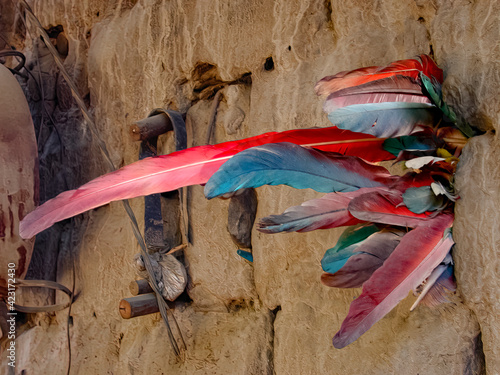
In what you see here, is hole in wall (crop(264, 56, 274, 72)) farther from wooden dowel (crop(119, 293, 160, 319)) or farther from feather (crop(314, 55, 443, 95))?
wooden dowel (crop(119, 293, 160, 319))

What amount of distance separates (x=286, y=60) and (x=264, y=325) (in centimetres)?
67

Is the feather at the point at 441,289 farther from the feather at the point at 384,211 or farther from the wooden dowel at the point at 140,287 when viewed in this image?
the wooden dowel at the point at 140,287

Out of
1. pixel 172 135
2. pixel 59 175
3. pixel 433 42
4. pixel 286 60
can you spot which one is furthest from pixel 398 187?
pixel 59 175

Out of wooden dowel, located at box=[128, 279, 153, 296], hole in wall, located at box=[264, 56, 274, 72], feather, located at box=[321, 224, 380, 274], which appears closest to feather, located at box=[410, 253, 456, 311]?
feather, located at box=[321, 224, 380, 274]

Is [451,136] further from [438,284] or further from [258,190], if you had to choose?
[258,190]

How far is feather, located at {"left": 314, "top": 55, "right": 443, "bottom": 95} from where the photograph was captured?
955 millimetres

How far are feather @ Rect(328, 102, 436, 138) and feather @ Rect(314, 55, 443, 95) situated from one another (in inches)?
A: 3.1

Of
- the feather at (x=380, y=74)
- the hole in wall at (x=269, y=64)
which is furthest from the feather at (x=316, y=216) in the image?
the hole in wall at (x=269, y=64)

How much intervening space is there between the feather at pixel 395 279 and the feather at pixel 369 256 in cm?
5

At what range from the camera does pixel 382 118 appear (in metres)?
0.90

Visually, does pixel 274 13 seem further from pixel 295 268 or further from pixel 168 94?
pixel 295 268

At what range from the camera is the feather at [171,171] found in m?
0.96

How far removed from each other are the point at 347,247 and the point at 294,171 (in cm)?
18

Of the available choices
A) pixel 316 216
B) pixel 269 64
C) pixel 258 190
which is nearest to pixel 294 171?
pixel 316 216
